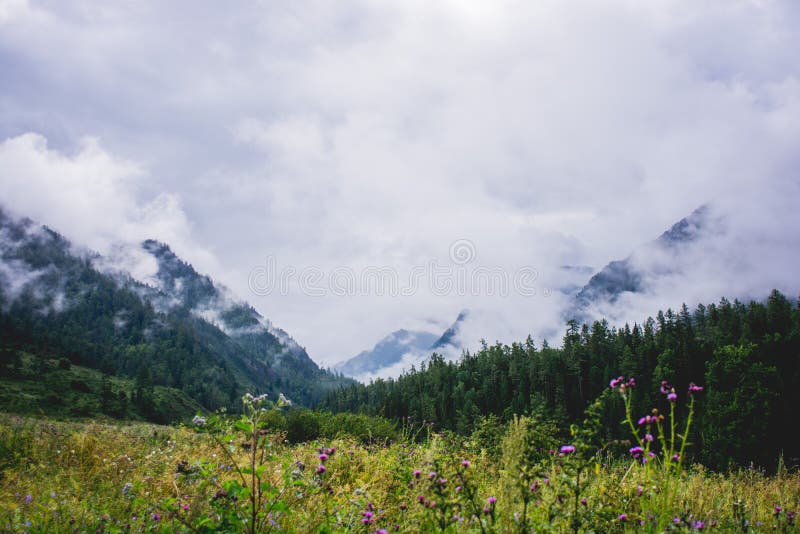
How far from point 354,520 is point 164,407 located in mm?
134502

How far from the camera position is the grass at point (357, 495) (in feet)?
10.1

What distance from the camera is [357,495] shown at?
162 inches

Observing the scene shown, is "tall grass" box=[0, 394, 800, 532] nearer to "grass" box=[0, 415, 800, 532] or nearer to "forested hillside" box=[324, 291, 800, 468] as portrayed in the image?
"grass" box=[0, 415, 800, 532]

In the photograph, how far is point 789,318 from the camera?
7312cm

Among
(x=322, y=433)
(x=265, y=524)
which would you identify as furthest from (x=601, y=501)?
(x=322, y=433)

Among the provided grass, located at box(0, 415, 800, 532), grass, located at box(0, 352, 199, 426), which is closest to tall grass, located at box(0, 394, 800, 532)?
grass, located at box(0, 415, 800, 532)

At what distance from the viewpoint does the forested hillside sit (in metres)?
40.1

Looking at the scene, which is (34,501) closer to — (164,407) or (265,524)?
(265,524)

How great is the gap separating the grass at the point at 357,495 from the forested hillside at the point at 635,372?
37406 mm

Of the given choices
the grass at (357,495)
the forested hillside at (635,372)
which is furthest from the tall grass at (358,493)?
the forested hillside at (635,372)

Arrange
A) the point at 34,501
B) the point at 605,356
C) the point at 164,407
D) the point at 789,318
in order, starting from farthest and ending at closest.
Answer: the point at 164,407
the point at 605,356
the point at 789,318
the point at 34,501

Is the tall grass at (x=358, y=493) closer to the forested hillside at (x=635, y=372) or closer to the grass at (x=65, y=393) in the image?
the forested hillside at (x=635, y=372)

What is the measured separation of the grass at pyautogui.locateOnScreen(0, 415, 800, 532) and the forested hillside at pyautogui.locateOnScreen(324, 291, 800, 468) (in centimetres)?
3741

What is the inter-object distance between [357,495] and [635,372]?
83.1m
